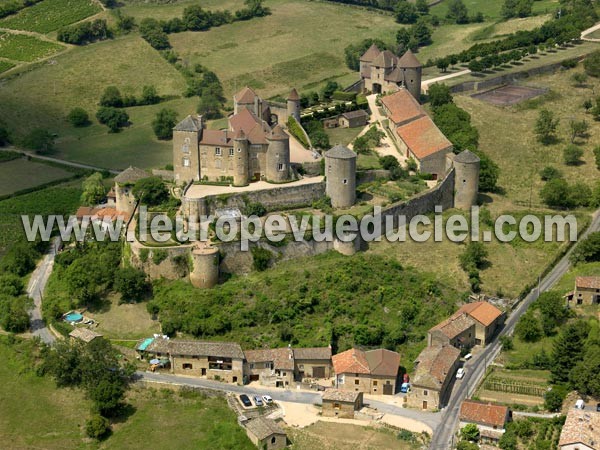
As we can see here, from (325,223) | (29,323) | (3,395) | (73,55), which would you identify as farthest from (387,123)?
(73,55)

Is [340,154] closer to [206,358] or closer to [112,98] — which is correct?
[206,358]

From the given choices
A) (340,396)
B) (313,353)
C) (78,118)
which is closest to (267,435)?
(340,396)

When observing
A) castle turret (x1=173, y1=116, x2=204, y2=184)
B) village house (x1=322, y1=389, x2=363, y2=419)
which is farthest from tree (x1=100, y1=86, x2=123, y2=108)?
village house (x1=322, y1=389, x2=363, y2=419)

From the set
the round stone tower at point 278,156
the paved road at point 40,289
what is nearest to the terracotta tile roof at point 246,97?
the round stone tower at point 278,156

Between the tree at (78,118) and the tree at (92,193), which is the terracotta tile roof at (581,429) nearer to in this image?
the tree at (92,193)

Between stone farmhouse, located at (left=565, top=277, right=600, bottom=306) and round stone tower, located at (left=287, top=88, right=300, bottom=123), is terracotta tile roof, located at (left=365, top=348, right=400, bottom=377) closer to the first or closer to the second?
stone farmhouse, located at (left=565, top=277, right=600, bottom=306)
